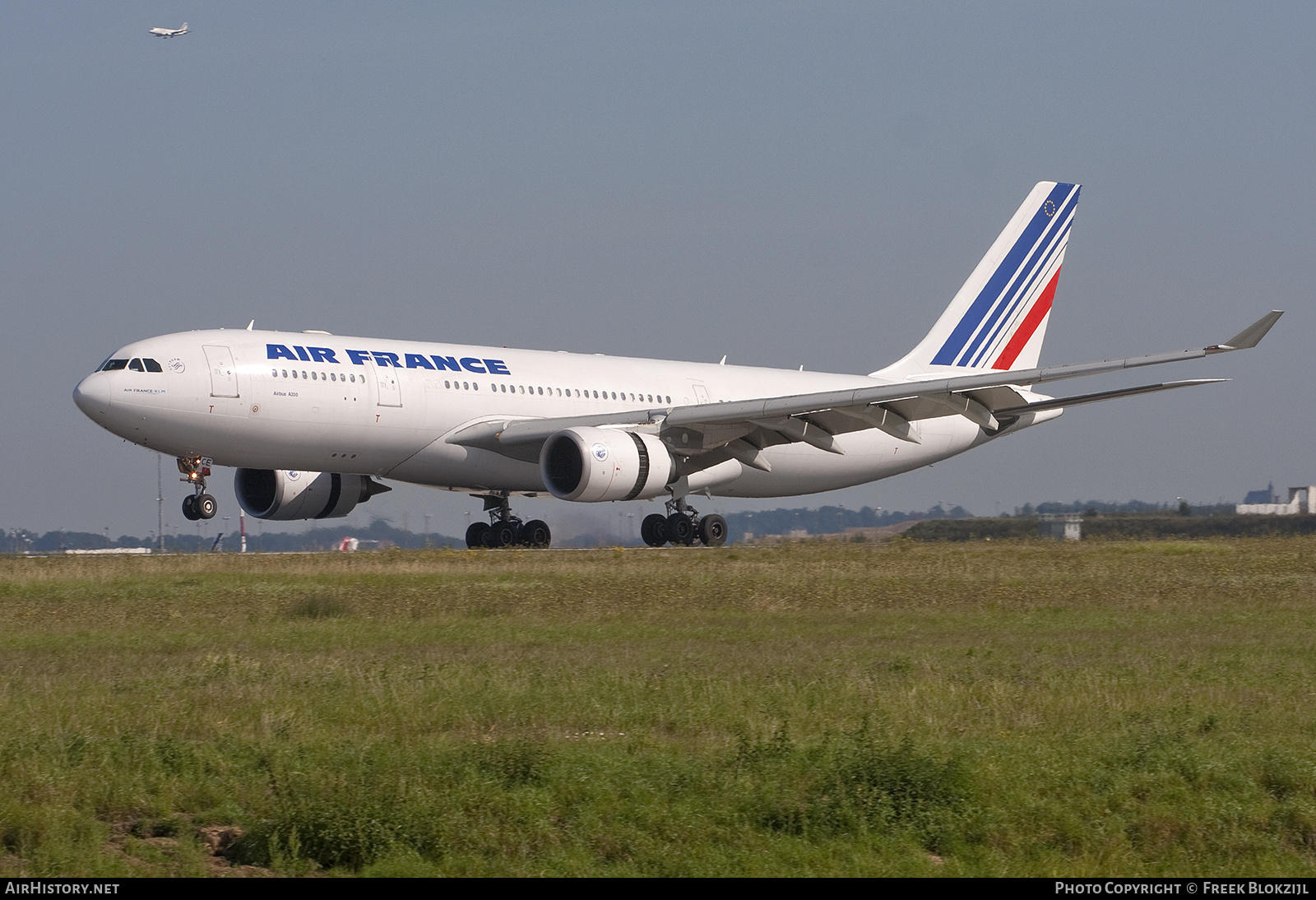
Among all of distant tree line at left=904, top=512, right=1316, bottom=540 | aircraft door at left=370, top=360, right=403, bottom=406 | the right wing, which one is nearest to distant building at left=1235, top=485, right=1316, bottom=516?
distant tree line at left=904, top=512, right=1316, bottom=540

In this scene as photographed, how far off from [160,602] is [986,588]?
1117cm

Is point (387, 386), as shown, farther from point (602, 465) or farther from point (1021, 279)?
point (1021, 279)

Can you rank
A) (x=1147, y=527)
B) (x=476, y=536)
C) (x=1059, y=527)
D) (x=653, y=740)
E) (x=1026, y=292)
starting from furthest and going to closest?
1. (x=1147, y=527)
2. (x=1059, y=527)
3. (x=1026, y=292)
4. (x=476, y=536)
5. (x=653, y=740)

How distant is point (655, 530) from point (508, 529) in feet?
10.6

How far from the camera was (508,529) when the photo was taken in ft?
107

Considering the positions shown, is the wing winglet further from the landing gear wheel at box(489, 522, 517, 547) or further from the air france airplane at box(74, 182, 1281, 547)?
the landing gear wheel at box(489, 522, 517, 547)

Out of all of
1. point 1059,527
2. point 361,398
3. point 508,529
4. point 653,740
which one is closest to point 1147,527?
point 1059,527

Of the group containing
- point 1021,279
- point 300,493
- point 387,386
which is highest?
point 1021,279

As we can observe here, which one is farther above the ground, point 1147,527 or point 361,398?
point 361,398

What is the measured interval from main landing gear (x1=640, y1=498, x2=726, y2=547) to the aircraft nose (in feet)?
39.3

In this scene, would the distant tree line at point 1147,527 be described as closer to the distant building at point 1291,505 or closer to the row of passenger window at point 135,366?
the distant building at point 1291,505

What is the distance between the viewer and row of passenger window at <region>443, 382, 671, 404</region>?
2947cm

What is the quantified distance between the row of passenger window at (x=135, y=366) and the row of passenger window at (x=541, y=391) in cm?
563

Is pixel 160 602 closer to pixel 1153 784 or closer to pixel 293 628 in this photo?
pixel 293 628
